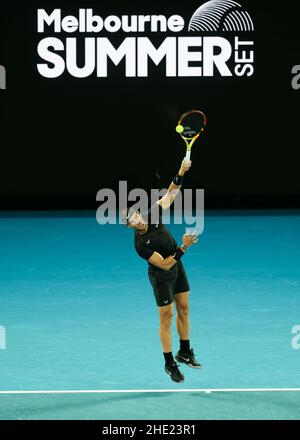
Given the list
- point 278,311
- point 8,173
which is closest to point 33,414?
point 278,311

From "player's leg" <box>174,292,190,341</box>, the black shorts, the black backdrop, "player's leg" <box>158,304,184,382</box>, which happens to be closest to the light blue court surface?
"player's leg" <box>158,304,184,382</box>

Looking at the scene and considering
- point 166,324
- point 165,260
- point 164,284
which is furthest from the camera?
point 166,324

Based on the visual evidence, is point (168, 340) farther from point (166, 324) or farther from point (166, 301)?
point (166, 301)

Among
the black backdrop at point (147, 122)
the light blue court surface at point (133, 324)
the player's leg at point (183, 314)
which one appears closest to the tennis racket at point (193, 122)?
the player's leg at point (183, 314)

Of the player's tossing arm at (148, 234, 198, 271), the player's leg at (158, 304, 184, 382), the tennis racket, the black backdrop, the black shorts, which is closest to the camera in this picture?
the player's tossing arm at (148, 234, 198, 271)

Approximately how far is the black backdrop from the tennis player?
1028 cm

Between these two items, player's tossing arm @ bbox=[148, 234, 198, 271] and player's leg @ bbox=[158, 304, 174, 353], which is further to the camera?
player's leg @ bbox=[158, 304, 174, 353]

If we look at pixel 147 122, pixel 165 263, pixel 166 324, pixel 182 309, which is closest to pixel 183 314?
pixel 182 309

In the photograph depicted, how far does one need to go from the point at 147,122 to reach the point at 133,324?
8.59 metres

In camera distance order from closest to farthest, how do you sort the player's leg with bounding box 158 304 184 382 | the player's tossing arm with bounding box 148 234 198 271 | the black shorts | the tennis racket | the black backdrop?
the player's tossing arm with bounding box 148 234 198 271 < the black shorts < the player's leg with bounding box 158 304 184 382 < the tennis racket < the black backdrop

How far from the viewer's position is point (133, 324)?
422 inches

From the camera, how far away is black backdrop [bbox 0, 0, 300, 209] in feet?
61.4

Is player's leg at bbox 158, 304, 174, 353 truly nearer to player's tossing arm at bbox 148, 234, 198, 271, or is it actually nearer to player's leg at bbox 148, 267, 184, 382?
player's leg at bbox 148, 267, 184, 382

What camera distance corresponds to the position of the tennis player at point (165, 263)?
7.93 m
